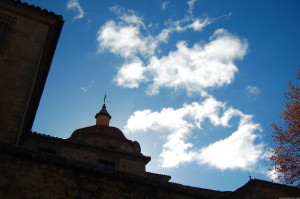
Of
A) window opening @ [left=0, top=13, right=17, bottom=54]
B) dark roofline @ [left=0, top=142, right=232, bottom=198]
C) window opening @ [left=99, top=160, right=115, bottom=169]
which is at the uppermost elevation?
window opening @ [left=0, top=13, right=17, bottom=54]

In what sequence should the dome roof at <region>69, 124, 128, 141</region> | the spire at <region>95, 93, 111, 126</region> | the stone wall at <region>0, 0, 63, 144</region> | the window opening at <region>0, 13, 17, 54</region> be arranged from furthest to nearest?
1. the spire at <region>95, 93, 111, 126</region>
2. the dome roof at <region>69, 124, 128, 141</region>
3. the window opening at <region>0, 13, 17, 54</region>
4. the stone wall at <region>0, 0, 63, 144</region>

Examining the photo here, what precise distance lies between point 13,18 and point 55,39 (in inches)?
62.2

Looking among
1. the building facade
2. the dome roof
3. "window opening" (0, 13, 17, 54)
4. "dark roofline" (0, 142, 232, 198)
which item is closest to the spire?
the dome roof

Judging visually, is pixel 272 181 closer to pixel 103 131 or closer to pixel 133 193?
pixel 103 131

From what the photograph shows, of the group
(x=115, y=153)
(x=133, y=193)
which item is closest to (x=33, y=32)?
(x=133, y=193)

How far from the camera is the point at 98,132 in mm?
21406

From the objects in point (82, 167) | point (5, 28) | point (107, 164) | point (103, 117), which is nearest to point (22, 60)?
point (5, 28)

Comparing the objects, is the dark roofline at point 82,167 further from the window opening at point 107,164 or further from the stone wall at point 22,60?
the window opening at point 107,164

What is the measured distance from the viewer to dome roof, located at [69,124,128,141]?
21.0 meters

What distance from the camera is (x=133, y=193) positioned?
4742mm

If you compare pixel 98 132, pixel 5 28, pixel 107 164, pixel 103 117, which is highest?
pixel 103 117

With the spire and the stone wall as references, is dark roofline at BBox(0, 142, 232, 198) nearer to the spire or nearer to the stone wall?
the stone wall

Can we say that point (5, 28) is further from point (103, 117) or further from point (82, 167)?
point (103, 117)

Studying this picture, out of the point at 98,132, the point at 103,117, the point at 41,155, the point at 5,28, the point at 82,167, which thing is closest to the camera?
the point at 41,155
